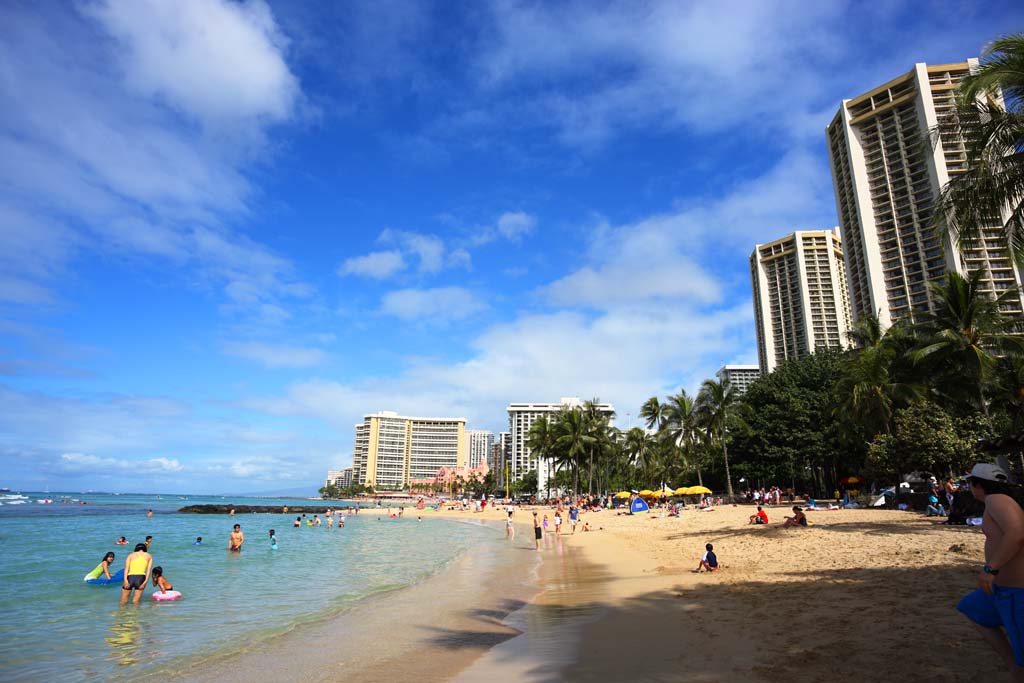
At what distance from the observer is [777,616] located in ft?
26.0

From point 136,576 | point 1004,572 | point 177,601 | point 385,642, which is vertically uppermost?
point 1004,572

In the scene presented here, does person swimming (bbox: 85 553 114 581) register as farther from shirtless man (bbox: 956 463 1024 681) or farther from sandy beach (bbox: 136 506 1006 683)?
shirtless man (bbox: 956 463 1024 681)

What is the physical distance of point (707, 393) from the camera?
1777 inches

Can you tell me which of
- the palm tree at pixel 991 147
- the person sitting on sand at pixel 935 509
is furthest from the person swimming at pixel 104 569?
the person sitting on sand at pixel 935 509

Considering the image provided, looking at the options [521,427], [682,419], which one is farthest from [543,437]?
[521,427]

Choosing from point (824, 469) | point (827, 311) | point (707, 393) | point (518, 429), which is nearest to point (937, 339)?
point (707, 393)

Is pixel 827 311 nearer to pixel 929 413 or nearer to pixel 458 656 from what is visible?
pixel 929 413

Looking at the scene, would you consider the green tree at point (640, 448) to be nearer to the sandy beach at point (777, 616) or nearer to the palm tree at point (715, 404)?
the palm tree at point (715, 404)

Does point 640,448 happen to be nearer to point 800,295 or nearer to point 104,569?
point 800,295

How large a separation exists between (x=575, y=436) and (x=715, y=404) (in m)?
15.6

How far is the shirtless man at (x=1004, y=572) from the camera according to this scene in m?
3.34

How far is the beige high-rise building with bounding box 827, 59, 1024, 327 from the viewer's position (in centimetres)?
7612

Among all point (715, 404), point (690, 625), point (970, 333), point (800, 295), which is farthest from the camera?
point (800, 295)

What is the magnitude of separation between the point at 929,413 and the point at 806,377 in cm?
2049
